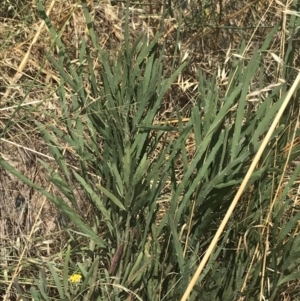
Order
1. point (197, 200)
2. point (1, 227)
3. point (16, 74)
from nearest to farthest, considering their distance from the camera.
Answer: point (197, 200) → point (1, 227) → point (16, 74)

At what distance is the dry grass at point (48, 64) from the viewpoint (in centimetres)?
132

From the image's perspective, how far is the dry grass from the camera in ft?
4.33

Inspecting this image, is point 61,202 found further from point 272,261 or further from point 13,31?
point 13,31

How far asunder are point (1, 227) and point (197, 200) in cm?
54

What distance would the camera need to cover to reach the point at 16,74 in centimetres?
150

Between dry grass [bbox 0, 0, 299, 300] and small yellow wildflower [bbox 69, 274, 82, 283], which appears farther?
dry grass [bbox 0, 0, 299, 300]

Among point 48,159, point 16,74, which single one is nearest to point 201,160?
point 48,159

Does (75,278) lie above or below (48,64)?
below

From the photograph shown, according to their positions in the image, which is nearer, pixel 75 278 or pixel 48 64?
pixel 75 278

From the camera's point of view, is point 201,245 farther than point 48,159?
No

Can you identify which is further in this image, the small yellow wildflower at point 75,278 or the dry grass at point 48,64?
the dry grass at point 48,64

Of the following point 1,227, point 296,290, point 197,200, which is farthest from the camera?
point 1,227

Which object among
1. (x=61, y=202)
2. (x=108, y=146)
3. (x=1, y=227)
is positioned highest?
(x=108, y=146)

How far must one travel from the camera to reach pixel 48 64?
5.25 feet
